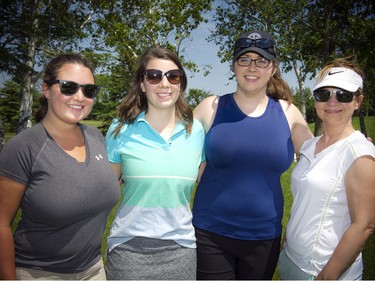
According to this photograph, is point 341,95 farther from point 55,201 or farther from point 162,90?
point 55,201

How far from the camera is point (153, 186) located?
8.39 feet

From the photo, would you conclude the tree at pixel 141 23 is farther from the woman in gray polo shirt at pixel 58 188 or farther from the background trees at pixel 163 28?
the woman in gray polo shirt at pixel 58 188

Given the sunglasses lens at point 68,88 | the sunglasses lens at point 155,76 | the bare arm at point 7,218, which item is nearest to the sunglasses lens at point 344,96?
the sunglasses lens at point 155,76

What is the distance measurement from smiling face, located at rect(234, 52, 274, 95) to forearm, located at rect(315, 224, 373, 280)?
57.0 inches

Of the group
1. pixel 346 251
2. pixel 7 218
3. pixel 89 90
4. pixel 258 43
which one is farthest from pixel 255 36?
pixel 7 218

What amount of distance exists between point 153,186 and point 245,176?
84 centimetres

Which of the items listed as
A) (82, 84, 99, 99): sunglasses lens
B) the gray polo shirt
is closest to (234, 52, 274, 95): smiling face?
(82, 84, 99, 99): sunglasses lens

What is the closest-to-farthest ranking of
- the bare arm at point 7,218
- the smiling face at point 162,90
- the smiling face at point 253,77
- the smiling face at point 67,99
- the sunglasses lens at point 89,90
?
the bare arm at point 7,218 < the smiling face at point 67,99 < the sunglasses lens at point 89,90 < the smiling face at point 162,90 < the smiling face at point 253,77

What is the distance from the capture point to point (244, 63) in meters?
3.15

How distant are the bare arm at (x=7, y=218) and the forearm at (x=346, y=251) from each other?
2263 millimetres

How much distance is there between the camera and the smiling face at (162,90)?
286 centimetres

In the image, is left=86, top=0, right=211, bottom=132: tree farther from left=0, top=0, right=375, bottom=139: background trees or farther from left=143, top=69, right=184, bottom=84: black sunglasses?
left=143, top=69, right=184, bottom=84: black sunglasses

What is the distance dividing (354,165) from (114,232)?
6.16 feet

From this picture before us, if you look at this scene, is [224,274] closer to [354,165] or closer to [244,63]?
[354,165]
